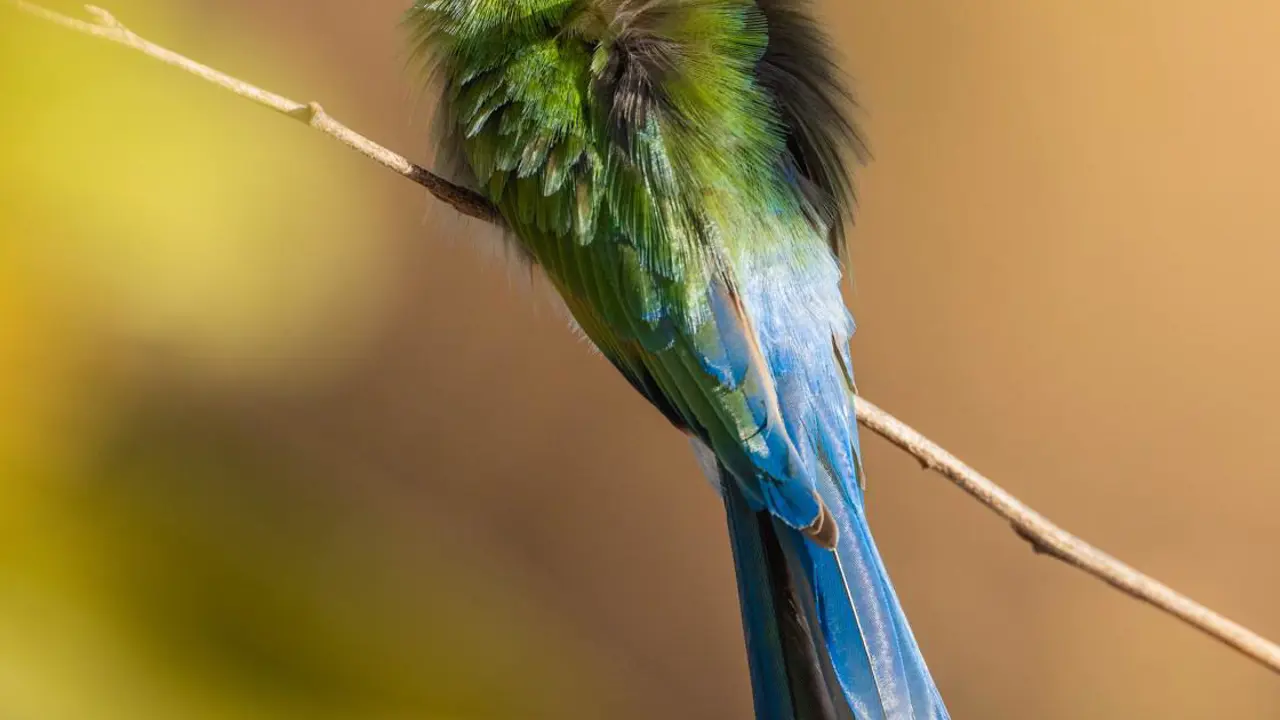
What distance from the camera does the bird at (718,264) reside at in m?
1.23

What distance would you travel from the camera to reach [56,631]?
4.38ft

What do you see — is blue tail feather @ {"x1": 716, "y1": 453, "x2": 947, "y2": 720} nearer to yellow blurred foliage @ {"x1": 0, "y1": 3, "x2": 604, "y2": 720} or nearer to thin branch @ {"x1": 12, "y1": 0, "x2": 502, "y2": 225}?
thin branch @ {"x1": 12, "y1": 0, "x2": 502, "y2": 225}

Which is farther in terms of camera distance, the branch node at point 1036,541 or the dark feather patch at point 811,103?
the dark feather patch at point 811,103

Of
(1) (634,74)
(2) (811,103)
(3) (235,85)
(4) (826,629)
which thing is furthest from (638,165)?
(4) (826,629)

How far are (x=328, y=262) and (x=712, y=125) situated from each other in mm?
887

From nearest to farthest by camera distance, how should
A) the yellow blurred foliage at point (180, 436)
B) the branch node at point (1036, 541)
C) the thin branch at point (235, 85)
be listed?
1. the thin branch at point (235, 85)
2. the branch node at point (1036, 541)
3. the yellow blurred foliage at point (180, 436)

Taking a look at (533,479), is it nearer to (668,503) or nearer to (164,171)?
(668,503)

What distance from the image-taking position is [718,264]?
1.25 m

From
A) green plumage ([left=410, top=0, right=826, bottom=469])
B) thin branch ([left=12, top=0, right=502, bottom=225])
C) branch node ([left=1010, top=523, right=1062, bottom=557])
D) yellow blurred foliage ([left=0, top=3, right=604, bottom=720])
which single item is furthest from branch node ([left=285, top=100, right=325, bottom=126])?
branch node ([left=1010, top=523, right=1062, bottom=557])

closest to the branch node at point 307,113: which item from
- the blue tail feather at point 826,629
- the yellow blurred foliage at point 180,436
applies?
the yellow blurred foliage at point 180,436

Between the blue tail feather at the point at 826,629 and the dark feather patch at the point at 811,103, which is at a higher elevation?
the dark feather patch at the point at 811,103

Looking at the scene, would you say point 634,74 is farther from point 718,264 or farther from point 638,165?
point 718,264

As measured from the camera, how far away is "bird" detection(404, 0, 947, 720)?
4.03 ft

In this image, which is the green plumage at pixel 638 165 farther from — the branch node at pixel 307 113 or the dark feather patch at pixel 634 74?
the branch node at pixel 307 113
